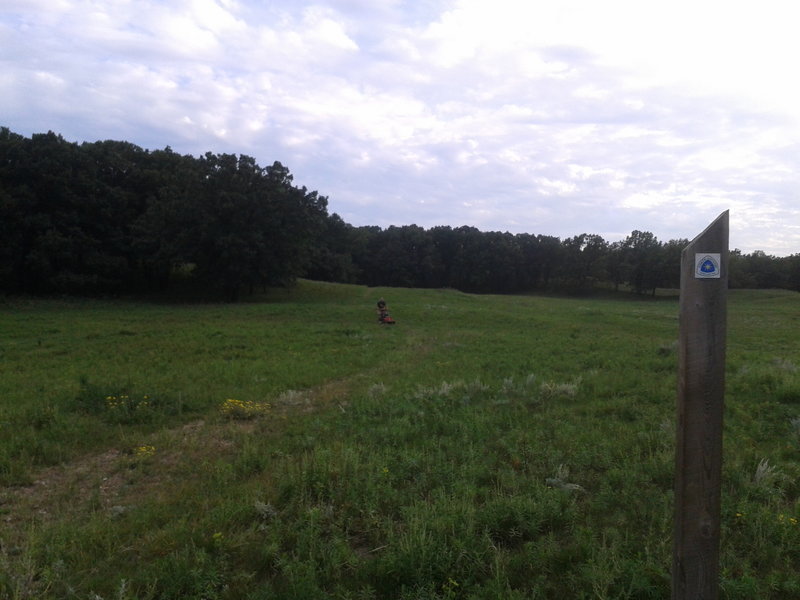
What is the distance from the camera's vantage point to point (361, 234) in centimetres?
7675

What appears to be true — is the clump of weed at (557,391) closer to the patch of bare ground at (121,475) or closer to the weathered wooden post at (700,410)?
the patch of bare ground at (121,475)

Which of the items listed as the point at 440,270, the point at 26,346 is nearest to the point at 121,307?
the point at 26,346

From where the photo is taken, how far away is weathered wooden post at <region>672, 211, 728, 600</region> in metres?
2.87

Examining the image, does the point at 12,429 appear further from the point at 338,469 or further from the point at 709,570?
the point at 709,570

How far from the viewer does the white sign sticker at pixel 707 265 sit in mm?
2867

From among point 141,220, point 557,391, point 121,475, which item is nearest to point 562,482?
point 557,391

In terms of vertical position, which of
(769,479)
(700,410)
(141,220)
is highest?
(141,220)

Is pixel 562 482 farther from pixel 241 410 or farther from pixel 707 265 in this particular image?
pixel 241 410

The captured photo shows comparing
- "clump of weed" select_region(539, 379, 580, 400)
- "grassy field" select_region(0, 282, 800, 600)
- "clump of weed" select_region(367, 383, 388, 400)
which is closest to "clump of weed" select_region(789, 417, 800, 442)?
"grassy field" select_region(0, 282, 800, 600)

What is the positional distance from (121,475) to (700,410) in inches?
254

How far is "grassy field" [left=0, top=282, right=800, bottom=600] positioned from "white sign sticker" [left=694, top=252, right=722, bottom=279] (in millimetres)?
2116

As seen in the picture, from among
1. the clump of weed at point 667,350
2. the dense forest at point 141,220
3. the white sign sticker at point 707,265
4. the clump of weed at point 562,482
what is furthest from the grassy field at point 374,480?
the dense forest at point 141,220

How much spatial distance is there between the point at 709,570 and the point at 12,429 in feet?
29.7

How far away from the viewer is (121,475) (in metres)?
6.75
